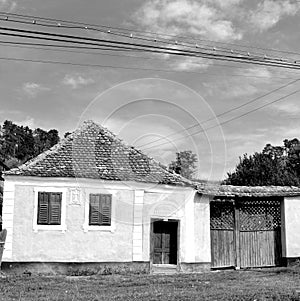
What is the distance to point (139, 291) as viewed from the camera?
11.9 metres

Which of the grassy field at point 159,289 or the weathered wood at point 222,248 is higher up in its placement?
the weathered wood at point 222,248

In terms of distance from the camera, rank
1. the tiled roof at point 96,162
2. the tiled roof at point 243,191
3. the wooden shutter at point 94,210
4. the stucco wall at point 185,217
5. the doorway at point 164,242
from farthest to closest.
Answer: the tiled roof at point 243,191 → the doorway at point 164,242 → the stucco wall at point 185,217 → the tiled roof at point 96,162 → the wooden shutter at point 94,210

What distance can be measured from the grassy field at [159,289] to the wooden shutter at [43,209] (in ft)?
10.2

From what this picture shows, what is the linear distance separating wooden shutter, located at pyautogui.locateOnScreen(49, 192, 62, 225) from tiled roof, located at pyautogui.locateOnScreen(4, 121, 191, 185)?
83 cm

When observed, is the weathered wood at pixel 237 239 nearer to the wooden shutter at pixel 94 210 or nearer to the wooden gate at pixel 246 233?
the wooden gate at pixel 246 233

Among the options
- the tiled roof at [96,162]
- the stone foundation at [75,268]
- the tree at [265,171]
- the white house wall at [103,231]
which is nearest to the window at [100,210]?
the white house wall at [103,231]

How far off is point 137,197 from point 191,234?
8.82 ft

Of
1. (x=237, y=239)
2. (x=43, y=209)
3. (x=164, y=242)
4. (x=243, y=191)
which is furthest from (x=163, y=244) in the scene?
(x=43, y=209)

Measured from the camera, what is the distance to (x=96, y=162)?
789 inches

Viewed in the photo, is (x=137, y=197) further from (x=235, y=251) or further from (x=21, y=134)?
(x=21, y=134)

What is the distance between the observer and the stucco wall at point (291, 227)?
20.4m

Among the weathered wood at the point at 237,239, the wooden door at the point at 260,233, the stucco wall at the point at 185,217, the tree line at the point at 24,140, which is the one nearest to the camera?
the stucco wall at the point at 185,217

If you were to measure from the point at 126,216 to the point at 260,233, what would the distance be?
582 centimetres

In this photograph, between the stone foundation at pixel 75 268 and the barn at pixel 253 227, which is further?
the barn at pixel 253 227
